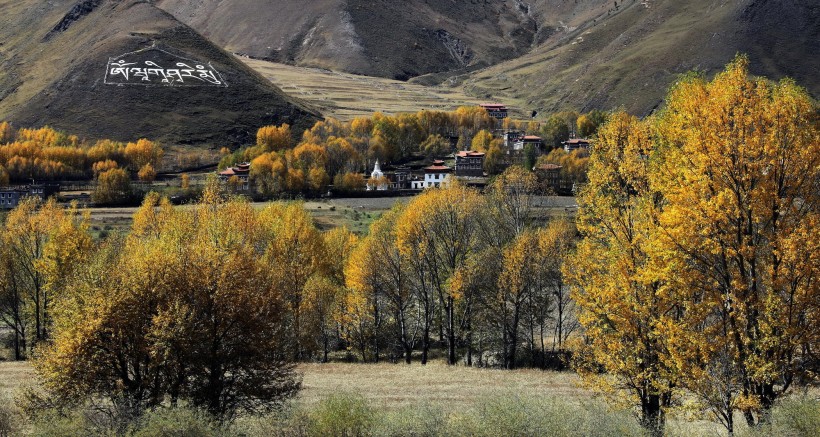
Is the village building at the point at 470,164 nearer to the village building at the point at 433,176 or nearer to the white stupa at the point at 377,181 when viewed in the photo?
the village building at the point at 433,176

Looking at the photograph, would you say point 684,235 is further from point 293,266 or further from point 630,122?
point 293,266

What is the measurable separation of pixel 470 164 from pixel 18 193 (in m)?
88.2

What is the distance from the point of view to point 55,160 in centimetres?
15375

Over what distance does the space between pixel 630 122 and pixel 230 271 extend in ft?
49.8

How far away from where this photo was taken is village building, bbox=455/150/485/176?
155500 millimetres

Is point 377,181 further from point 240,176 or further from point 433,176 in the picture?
point 240,176

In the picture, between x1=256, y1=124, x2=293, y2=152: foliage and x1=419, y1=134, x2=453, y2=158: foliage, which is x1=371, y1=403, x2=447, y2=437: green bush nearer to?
x1=256, y1=124, x2=293, y2=152: foliage

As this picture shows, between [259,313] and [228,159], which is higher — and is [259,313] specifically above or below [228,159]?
below

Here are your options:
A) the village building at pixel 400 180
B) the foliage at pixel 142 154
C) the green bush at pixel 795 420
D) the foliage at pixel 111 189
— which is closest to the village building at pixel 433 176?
the village building at pixel 400 180

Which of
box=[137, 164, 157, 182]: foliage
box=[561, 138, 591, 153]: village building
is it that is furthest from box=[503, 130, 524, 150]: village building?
box=[137, 164, 157, 182]: foliage

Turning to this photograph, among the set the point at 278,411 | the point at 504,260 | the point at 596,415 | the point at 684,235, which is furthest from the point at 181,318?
the point at 504,260

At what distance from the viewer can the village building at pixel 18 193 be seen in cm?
13300

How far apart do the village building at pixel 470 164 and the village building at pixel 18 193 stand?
80578mm

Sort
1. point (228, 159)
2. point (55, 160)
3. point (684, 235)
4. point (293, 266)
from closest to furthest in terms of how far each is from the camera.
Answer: point (684, 235) < point (293, 266) < point (55, 160) < point (228, 159)
